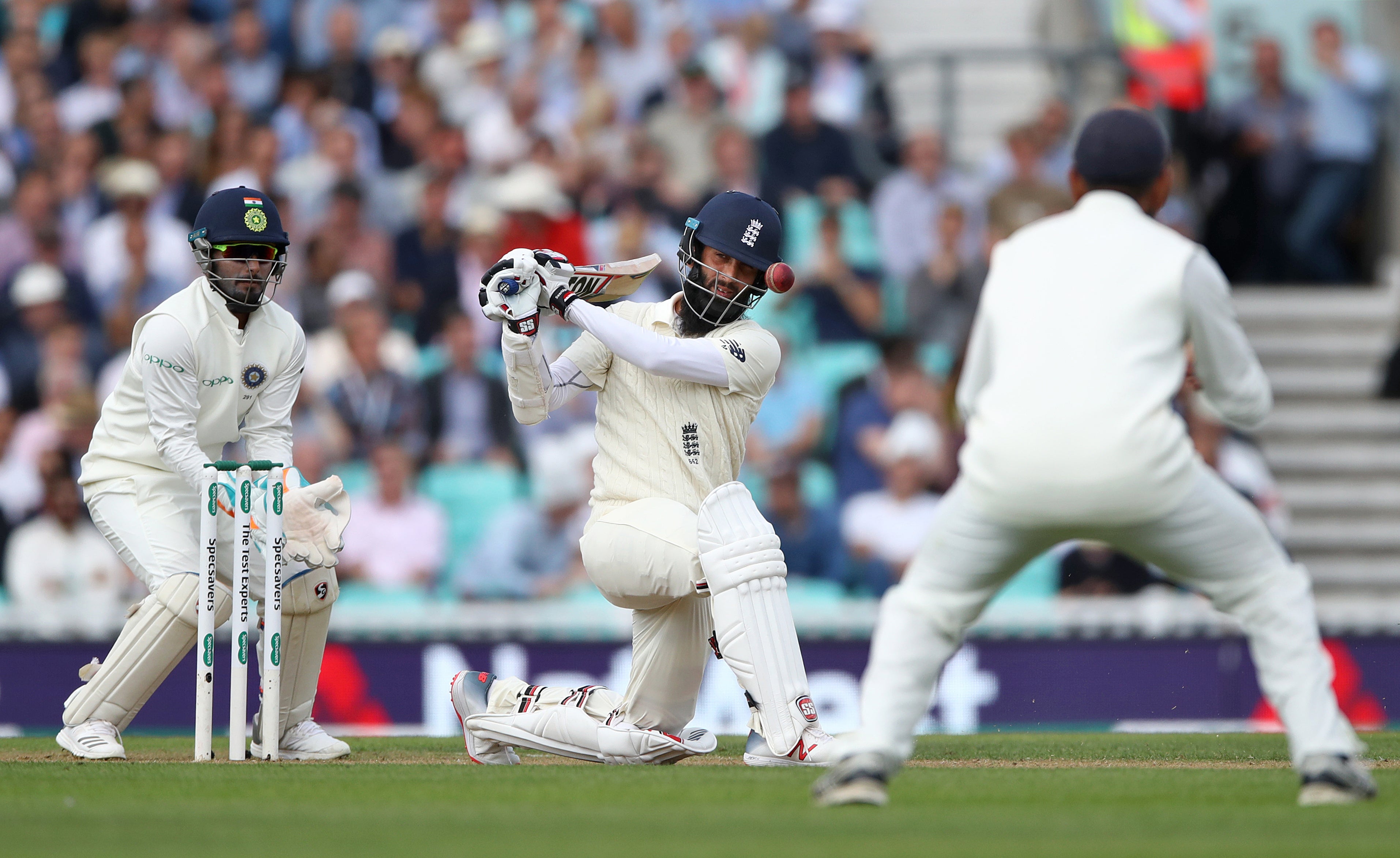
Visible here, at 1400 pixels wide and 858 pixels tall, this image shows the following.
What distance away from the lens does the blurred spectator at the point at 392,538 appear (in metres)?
10.5

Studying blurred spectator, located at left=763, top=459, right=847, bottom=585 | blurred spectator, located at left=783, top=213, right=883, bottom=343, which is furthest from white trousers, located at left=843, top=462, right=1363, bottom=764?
blurred spectator, located at left=783, top=213, right=883, bottom=343

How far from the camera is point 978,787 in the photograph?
201 inches

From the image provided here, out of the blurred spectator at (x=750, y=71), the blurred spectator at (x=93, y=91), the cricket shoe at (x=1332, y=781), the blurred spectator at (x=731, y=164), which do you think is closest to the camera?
the cricket shoe at (x=1332, y=781)

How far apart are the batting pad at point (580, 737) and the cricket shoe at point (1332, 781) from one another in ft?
7.23

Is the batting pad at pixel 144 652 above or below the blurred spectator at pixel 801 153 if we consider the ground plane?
below

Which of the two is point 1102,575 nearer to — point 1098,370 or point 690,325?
point 690,325

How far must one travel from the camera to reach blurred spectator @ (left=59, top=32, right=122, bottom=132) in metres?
12.7

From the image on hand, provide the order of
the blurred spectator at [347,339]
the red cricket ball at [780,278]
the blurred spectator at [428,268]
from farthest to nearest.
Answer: the blurred spectator at [428,268] < the blurred spectator at [347,339] < the red cricket ball at [780,278]

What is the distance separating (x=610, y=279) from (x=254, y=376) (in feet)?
4.37

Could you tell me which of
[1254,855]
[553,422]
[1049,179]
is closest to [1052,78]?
[1049,179]

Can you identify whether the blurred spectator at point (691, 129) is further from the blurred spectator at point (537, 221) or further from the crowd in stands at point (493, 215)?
the blurred spectator at point (537, 221)

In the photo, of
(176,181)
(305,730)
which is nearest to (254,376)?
(305,730)

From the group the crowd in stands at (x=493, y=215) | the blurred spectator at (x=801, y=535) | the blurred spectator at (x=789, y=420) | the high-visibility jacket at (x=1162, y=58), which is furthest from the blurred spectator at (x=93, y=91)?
the high-visibility jacket at (x=1162, y=58)

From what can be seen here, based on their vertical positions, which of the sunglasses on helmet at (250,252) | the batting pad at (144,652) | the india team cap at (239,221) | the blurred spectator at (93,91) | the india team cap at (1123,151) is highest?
the blurred spectator at (93,91)
